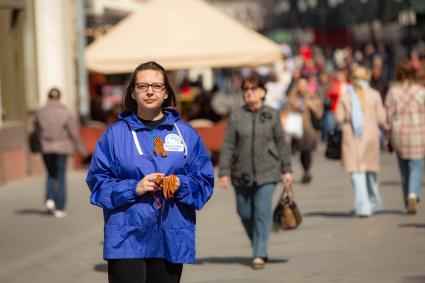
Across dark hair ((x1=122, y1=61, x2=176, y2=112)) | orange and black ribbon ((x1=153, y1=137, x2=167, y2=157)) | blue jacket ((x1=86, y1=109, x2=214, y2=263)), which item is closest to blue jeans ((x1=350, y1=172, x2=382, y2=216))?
dark hair ((x1=122, y1=61, x2=176, y2=112))

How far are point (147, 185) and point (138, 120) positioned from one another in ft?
1.25

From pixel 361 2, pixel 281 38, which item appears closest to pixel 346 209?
pixel 361 2

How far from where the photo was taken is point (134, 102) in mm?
6988

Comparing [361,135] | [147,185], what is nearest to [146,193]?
[147,185]

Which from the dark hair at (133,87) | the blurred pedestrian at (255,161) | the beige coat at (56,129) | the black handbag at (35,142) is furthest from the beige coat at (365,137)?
the dark hair at (133,87)

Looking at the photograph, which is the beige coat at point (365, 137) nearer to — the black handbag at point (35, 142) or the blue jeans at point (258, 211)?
the blue jeans at point (258, 211)

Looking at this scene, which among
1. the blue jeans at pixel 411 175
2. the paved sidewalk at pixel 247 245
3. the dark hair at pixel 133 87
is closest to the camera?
the dark hair at pixel 133 87

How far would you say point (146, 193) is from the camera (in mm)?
6719

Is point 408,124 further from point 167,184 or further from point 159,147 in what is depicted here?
point 167,184

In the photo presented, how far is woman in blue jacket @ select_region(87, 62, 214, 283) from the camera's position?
22.0ft

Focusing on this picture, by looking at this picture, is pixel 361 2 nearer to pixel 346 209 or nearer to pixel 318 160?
pixel 318 160

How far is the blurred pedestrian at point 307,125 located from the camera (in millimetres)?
20400

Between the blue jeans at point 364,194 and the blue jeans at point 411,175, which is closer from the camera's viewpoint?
the blue jeans at point 364,194

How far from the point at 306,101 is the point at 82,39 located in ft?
20.0
